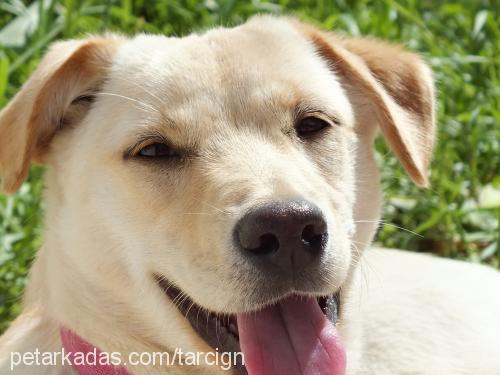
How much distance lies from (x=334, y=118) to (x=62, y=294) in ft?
4.11

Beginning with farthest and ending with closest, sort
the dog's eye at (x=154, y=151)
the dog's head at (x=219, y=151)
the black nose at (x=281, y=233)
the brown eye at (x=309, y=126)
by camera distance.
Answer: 1. the brown eye at (x=309, y=126)
2. the dog's eye at (x=154, y=151)
3. the dog's head at (x=219, y=151)
4. the black nose at (x=281, y=233)

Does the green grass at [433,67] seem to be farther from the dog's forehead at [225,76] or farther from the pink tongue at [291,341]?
the pink tongue at [291,341]

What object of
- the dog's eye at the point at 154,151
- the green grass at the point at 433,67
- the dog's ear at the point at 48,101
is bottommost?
the green grass at the point at 433,67

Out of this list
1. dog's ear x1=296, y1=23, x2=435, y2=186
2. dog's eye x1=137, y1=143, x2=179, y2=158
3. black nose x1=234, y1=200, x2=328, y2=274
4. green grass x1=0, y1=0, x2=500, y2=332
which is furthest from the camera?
green grass x1=0, y1=0, x2=500, y2=332

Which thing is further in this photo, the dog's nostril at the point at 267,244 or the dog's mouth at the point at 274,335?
the dog's mouth at the point at 274,335

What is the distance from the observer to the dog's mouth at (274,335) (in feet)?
9.54

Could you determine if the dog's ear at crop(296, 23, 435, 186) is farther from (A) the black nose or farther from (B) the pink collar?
(B) the pink collar

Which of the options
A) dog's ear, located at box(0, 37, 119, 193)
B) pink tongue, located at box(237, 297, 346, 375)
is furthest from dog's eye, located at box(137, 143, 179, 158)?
pink tongue, located at box(237, 297, 346, 375)

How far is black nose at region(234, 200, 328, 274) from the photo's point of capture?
268 cm

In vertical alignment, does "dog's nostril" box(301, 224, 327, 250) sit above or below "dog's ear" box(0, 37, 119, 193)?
below

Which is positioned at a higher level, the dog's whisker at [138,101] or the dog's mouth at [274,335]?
the dog's whisker at [138,101]

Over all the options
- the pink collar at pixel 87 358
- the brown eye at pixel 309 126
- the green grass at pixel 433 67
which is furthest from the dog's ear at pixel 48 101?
the green grass at pixel 433 67

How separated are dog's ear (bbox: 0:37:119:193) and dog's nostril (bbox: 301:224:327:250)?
45.3 inches

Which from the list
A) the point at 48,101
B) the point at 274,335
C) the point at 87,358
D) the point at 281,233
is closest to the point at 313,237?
the point at 281,233
